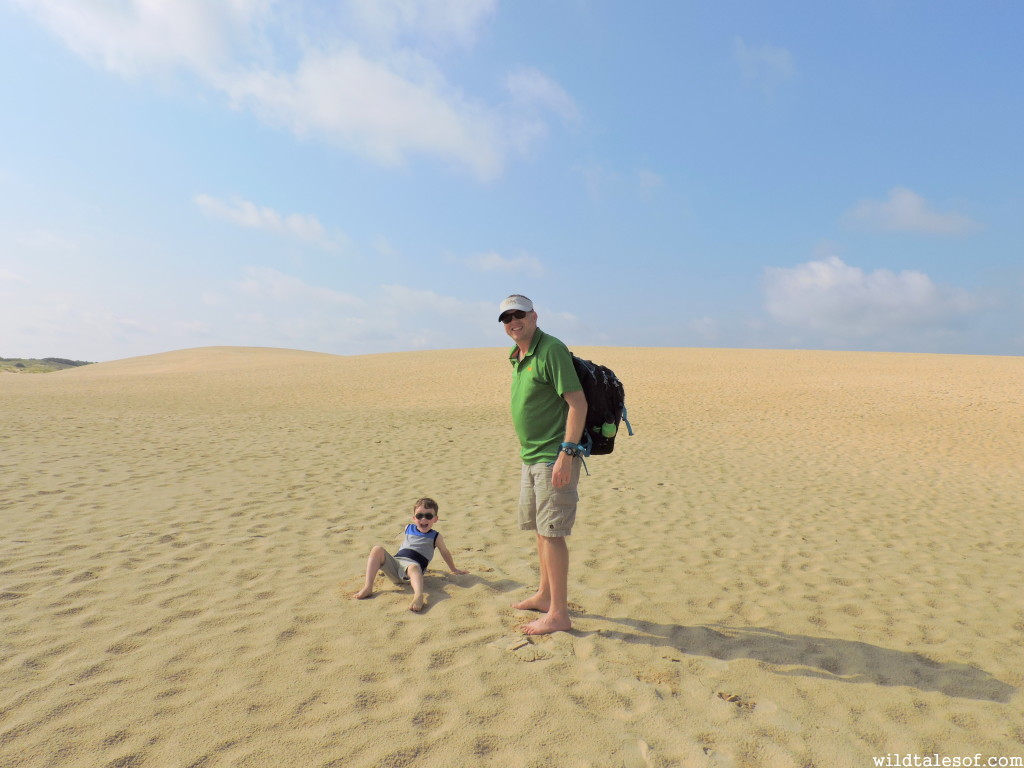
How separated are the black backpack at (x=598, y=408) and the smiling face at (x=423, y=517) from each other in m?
1.65

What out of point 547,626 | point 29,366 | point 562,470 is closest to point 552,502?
point 562,470

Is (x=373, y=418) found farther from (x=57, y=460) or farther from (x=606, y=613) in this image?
(x=606, y=613)

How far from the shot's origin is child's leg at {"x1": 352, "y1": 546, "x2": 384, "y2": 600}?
14.2 feet

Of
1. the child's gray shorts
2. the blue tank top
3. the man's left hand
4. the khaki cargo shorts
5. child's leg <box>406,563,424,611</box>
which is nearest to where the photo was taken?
the man's left hand

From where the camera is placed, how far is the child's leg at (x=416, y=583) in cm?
414

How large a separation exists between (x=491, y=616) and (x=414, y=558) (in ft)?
2.68

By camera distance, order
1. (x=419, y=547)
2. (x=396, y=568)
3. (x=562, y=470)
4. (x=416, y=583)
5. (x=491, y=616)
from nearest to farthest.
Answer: (x=562, y=470) → (x=491, y=616) → (x=416, y=583) → (x=396, y=568) → (x=419, y=547)

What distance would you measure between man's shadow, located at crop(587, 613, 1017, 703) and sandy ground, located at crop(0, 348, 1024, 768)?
0.8 inches

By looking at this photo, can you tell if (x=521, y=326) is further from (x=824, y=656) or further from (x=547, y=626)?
(x=824, y=656)

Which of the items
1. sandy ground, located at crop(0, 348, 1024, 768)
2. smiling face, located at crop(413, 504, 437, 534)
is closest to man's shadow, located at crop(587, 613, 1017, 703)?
sandy ground, located at crop(0, 348, 1024, 768)

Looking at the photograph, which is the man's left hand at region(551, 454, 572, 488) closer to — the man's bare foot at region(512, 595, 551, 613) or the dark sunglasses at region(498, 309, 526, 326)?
the dark sunglasses at region(498, 309, 526, 326)

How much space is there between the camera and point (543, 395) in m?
3.67

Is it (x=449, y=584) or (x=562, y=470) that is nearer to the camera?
(x=562, y=470)

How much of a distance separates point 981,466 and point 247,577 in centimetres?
1390
